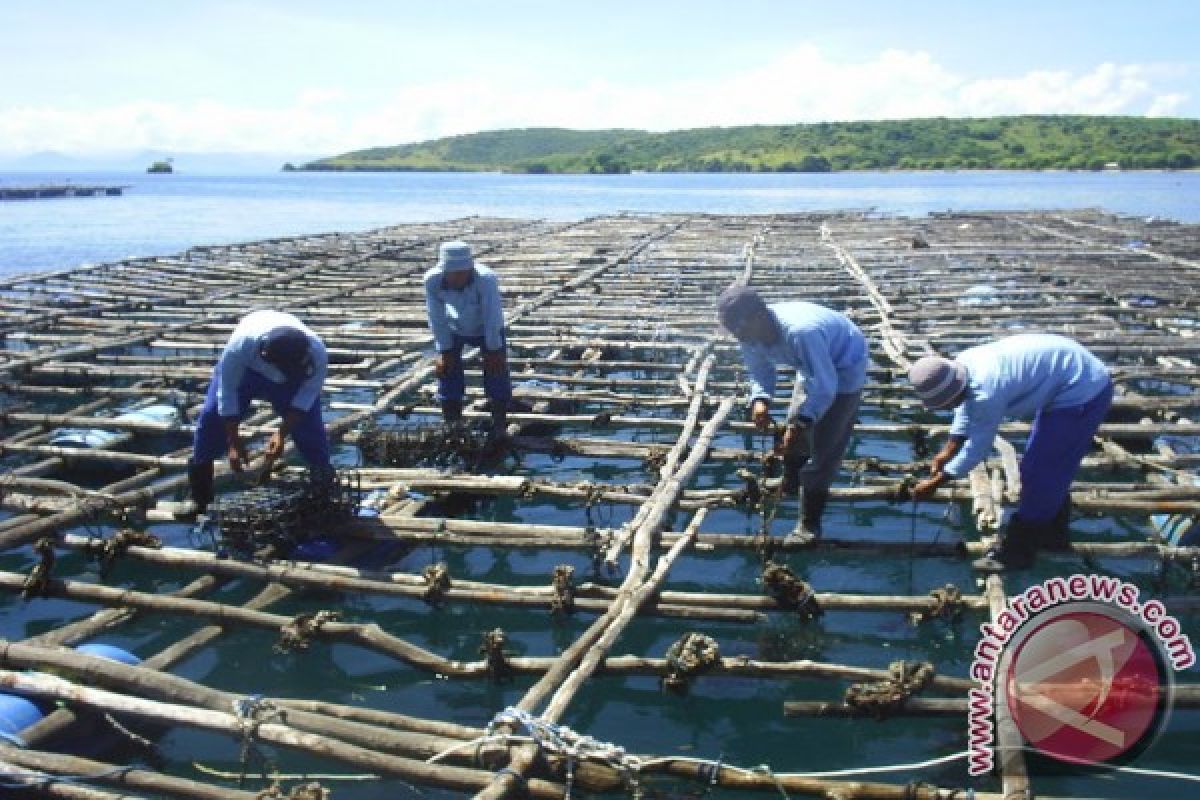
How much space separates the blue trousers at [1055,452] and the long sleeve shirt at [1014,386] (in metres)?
0.07

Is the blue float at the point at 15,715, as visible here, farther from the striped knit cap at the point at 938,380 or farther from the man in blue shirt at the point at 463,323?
the striped knit cap at the point at 938,380

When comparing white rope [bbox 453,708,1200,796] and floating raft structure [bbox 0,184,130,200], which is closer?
white rope [bbox 453,708,1200,796]

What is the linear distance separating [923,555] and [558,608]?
2.44 meters

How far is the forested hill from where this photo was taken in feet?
331

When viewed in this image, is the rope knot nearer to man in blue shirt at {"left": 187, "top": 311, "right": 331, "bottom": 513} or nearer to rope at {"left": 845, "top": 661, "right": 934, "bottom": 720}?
rope at {"left": 845, "top": 661, "right": 934, "bottom": 720}

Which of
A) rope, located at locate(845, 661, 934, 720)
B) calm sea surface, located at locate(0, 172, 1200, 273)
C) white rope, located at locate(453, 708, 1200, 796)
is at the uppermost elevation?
calm sea surface, located at locate(0, 172, 1200, 273)

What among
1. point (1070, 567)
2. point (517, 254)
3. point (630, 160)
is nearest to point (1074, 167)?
point (630, 160)

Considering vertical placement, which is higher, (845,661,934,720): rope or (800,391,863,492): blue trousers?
(800,391,863,492): blue trousers

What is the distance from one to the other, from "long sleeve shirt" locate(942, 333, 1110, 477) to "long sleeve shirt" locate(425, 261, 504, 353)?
4340 millimetres

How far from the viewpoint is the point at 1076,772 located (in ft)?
15.2

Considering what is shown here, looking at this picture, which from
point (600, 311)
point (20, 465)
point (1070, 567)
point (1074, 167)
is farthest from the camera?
point (1074, 167)

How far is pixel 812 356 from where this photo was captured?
603cm

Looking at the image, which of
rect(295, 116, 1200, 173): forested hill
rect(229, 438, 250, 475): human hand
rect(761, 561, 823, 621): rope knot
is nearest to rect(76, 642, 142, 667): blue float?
rect(229, 438, 250, 475): human hand

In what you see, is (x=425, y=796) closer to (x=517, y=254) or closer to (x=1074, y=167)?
(x=517, y=254)
